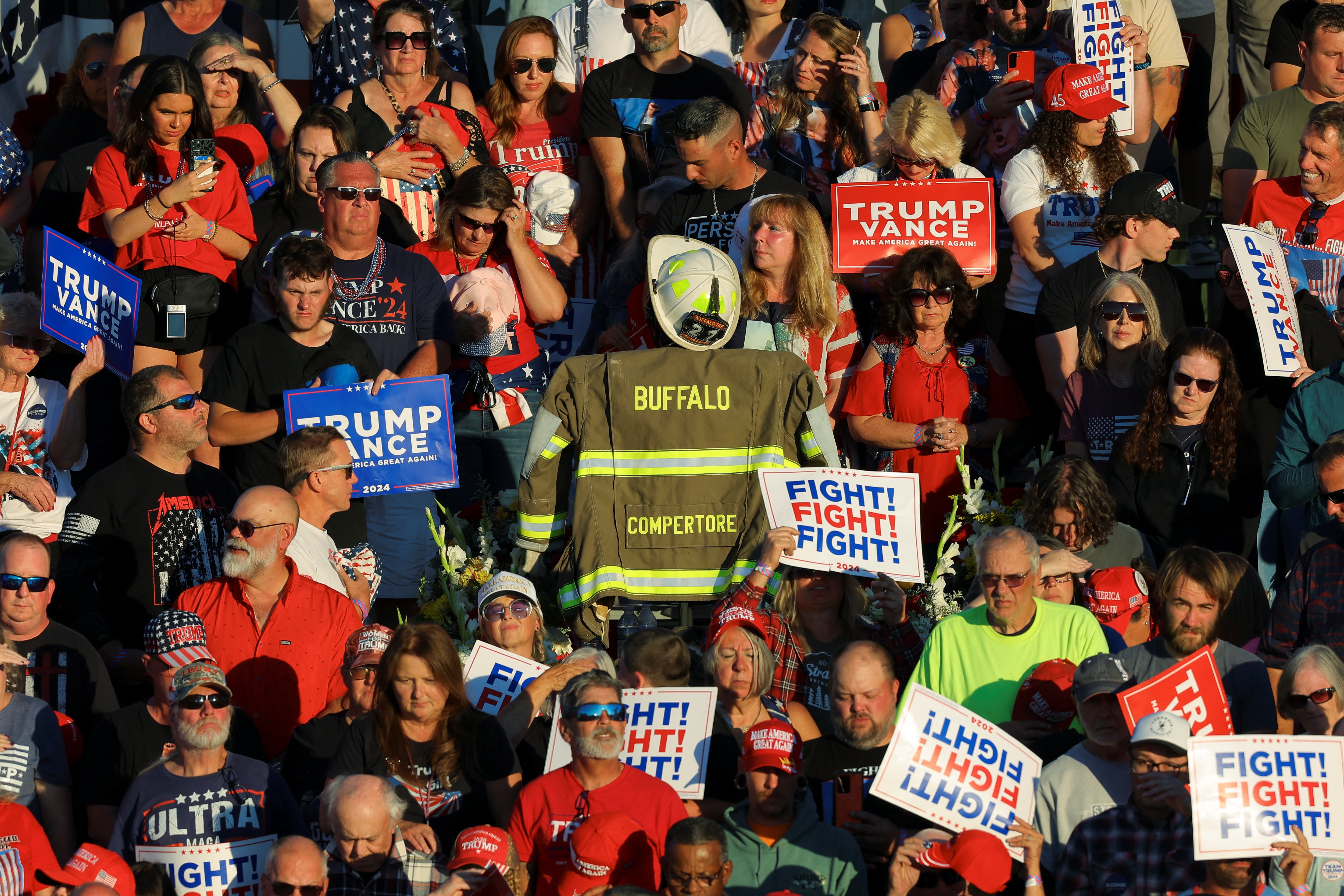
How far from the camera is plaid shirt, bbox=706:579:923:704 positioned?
8469 mm

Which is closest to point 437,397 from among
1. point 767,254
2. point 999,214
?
point 767,254

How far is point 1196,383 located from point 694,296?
2.41m

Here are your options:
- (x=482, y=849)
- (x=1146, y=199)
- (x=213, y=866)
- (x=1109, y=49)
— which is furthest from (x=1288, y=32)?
(x=213, y=866)

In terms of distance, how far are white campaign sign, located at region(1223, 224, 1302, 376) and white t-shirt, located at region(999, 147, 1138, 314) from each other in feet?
3.34

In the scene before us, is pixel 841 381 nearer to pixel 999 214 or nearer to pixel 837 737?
pixel 999 214

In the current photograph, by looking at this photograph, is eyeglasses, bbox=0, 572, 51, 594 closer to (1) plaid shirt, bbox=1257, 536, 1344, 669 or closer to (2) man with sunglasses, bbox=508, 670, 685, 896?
(2) man with sunglasses, bbox=508, 670, 685, 896

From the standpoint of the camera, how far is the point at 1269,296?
998 cm

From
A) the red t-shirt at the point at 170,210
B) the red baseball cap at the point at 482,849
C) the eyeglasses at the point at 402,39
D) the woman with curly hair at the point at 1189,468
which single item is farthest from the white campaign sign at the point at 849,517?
the eyeglasses at the point at 402,39

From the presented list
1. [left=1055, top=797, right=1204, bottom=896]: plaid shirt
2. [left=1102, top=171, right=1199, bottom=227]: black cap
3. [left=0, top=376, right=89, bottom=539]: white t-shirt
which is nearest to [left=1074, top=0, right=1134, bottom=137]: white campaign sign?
[left=1102, top=171, right=1199, bottom=227]: black cap

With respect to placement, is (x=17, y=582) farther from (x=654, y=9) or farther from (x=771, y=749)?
(x=654, y=9)

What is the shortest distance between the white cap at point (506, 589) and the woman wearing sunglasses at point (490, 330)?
5.72ft

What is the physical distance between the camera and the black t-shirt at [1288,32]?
41.4 ft

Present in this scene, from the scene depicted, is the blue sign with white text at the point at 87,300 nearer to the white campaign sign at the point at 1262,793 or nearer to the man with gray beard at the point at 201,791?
the man with gray beard at the point at 201,791

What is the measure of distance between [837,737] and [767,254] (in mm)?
2997
